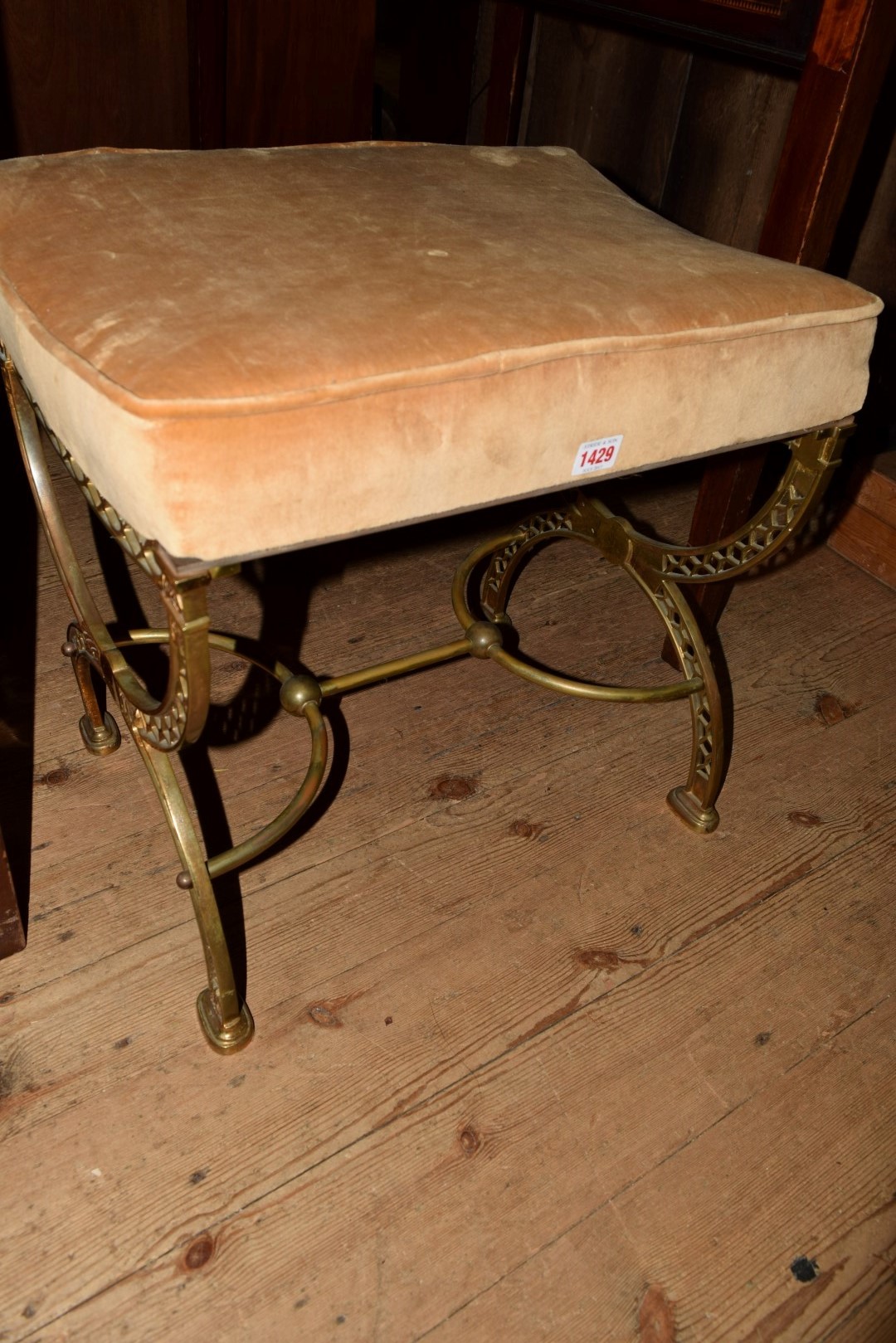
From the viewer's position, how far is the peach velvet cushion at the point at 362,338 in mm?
584

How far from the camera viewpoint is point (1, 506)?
1390mm

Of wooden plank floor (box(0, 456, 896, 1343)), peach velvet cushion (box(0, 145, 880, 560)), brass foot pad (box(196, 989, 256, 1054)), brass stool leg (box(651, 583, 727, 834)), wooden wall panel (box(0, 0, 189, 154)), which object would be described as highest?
peach velvet cushion (box(0, 145, 880, 560))

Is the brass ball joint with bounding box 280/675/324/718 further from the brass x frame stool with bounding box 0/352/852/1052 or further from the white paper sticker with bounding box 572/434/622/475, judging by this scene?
the white paper sticker with bounding box 572/434/622/475

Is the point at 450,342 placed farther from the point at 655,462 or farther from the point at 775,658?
the point at 775,658

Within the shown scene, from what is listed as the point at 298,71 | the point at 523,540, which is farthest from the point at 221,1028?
the point at 298,71

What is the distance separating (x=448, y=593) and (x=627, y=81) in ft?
2.57

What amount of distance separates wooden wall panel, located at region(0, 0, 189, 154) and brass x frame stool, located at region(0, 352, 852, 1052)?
0.76m

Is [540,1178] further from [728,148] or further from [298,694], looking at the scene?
[728,148]

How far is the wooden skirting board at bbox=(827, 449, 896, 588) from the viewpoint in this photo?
148cm

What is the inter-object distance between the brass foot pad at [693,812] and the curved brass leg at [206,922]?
1.55ft

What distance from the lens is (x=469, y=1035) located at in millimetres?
870

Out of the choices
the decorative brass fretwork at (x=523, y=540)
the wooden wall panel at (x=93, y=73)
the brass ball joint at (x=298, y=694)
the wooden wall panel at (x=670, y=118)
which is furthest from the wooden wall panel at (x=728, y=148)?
the brass ball joint at (x=298, y=694)

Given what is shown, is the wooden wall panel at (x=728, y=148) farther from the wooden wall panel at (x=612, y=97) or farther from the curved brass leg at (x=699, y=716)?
the curved brass leg at (x=699, y=716)

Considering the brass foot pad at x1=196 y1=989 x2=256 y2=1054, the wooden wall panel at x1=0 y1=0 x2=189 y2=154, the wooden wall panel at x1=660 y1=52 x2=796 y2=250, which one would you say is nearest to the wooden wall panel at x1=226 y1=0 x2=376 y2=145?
the wooden wall panel at x1=0 y1=0 x2=189 y2=154
